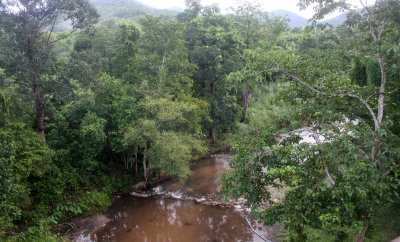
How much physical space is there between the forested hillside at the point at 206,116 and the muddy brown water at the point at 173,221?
1.19 metres

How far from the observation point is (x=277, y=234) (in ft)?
35.4

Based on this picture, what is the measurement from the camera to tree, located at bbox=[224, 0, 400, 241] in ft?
16.2

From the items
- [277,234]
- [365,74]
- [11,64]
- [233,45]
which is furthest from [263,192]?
[233,45]

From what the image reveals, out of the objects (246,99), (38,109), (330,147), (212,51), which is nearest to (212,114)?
(246,99)

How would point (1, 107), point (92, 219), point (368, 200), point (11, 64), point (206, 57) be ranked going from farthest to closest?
point (206, 57)
point (92, 219)
point (11, 64)
point (1, 107)
point (368, 200)

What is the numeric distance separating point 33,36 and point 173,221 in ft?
33.9

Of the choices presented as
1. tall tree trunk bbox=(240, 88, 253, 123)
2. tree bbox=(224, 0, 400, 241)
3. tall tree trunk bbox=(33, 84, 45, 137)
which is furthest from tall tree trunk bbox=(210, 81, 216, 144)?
tree bbox=(224, 0, 400, 241)

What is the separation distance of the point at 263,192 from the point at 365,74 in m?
8.22

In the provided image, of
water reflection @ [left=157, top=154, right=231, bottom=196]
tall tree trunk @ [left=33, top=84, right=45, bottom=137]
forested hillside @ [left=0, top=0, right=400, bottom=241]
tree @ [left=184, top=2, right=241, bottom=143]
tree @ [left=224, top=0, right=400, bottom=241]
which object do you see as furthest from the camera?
tree @ [left=184, top=2, right=241, bottom=143]

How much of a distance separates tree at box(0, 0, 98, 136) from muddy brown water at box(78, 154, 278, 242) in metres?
5.69

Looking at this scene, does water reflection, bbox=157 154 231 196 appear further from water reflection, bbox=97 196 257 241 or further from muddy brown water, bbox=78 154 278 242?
water reflection, bbox=97 196 257 241

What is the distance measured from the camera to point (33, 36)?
11398 mm

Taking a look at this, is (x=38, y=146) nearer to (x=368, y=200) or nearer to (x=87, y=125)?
(x=87, y=125)

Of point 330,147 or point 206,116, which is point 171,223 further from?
point 206,116
